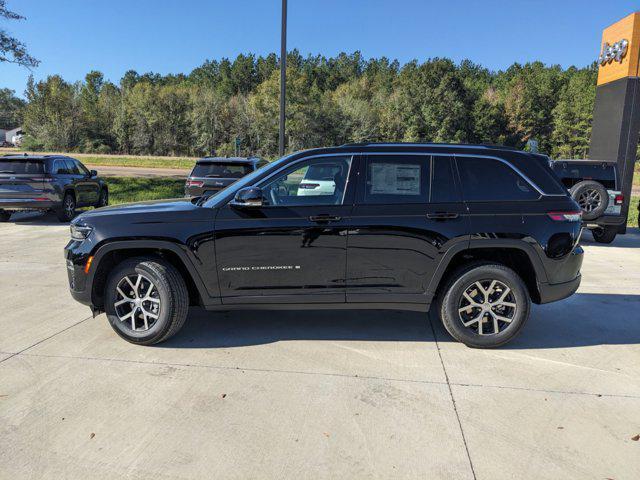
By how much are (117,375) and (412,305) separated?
8.36ft

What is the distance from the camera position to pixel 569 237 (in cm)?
427

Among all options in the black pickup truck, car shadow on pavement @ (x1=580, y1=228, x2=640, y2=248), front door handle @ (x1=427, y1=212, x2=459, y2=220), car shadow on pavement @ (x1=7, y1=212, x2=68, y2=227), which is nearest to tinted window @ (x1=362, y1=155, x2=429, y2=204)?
front door handle @ (x1=427, y1=212, x2=459, y2=220)

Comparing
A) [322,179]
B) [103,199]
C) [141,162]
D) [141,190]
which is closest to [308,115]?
[141,162]

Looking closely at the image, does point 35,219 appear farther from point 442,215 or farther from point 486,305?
point 486,305

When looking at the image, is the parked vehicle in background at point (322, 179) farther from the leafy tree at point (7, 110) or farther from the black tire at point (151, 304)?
the leafy tree at point (7, 110)

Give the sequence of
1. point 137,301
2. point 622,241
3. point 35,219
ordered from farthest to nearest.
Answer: point 35,219 → point 622,241 → point 137,301

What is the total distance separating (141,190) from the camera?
17062 millimetres

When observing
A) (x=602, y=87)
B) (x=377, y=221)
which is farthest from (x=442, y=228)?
(x=602, y=87)

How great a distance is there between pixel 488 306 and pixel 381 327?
1.12 meters

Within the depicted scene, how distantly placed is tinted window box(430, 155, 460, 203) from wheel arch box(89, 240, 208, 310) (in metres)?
2.24

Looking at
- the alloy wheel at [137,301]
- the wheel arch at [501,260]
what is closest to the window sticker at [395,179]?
the wheel arch at [501,260]

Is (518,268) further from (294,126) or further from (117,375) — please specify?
(294,126)

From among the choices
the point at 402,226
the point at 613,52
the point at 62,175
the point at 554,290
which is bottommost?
the point at 554,290

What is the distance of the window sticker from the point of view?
4266 millimetres
